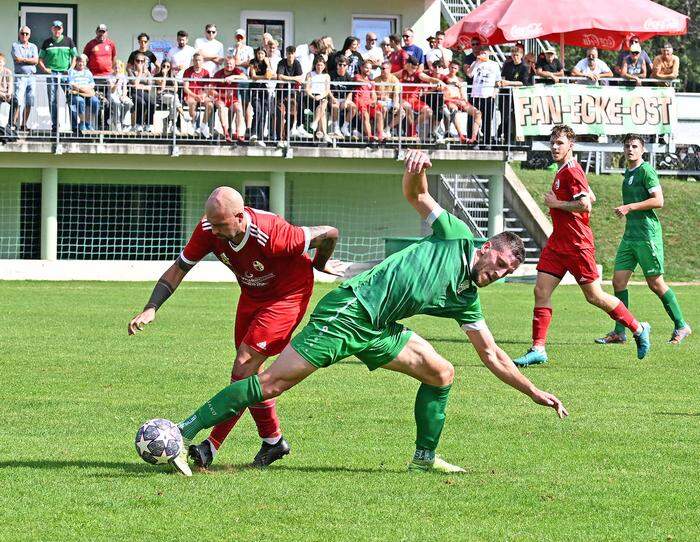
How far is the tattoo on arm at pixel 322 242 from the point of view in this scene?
812 centimetres

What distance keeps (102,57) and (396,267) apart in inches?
792

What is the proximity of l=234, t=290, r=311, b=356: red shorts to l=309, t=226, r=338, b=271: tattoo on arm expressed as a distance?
26cm

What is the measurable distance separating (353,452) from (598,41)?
21.2 m

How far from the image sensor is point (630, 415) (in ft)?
33.2

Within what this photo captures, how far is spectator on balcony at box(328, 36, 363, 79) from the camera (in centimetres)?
2659

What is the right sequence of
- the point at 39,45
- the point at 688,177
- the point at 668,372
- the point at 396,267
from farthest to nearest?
the point at 688,177 → the point at 39,45 → the point at 668,372 → the point at 396,267

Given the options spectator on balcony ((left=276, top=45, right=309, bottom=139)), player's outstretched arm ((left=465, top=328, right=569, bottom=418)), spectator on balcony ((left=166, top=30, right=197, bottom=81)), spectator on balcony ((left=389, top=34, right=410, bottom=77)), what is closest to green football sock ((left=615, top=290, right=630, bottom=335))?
player's outstretched arm ((left=465, top=328, right=569, bottom=418))

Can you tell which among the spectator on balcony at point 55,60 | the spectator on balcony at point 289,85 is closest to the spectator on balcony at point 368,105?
the spectator on balcony at point 289,85

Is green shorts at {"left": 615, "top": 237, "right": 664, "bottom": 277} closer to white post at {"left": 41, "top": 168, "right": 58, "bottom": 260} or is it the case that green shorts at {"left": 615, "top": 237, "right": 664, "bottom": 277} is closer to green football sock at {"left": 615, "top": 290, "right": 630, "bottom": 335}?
green football sock at {"left": 615, "top": 290, "right": 630, "bottom": 335}

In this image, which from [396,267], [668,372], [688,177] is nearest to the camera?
[396,267]

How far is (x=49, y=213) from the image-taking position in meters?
27.4

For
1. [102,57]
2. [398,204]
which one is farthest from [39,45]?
[398,204]

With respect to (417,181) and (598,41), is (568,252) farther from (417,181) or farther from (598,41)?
(598,41)

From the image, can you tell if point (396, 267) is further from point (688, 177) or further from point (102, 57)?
point (688, 177)
